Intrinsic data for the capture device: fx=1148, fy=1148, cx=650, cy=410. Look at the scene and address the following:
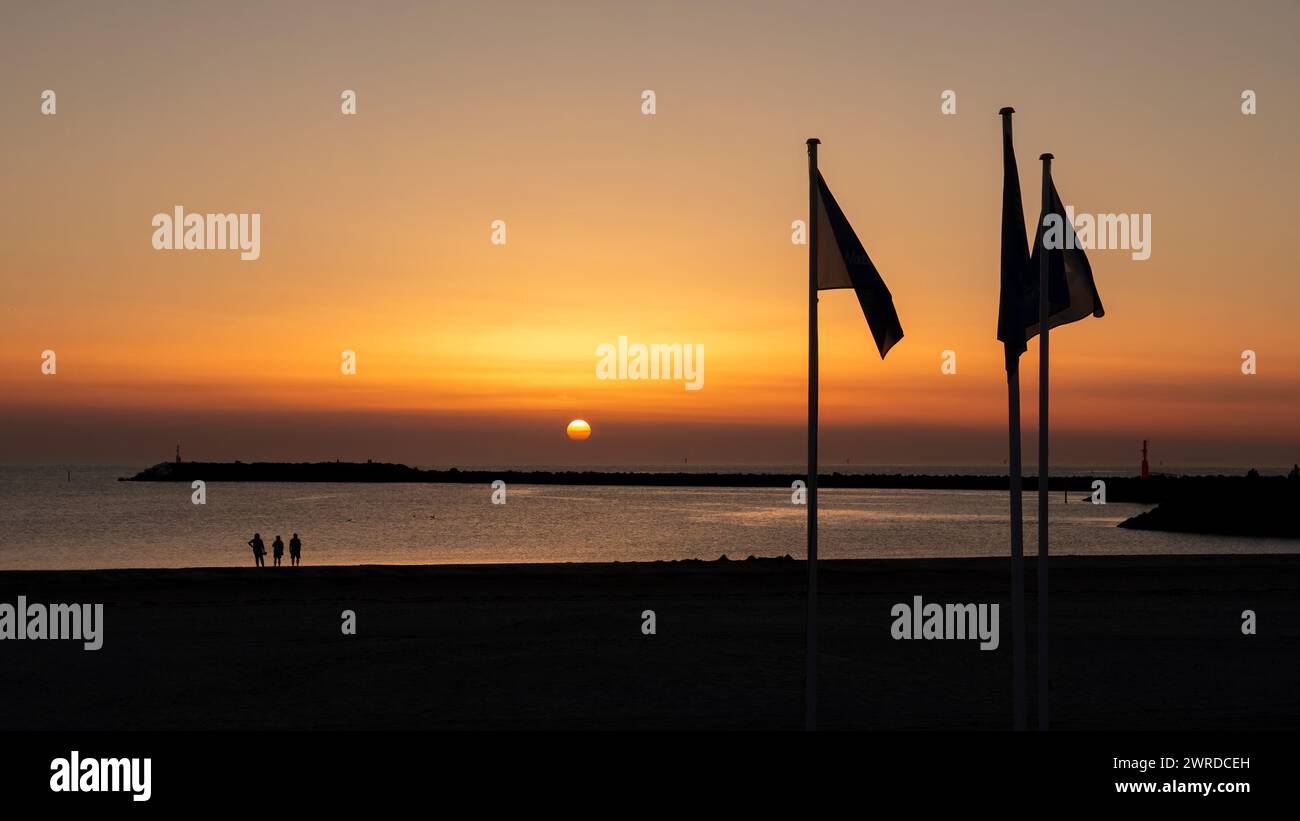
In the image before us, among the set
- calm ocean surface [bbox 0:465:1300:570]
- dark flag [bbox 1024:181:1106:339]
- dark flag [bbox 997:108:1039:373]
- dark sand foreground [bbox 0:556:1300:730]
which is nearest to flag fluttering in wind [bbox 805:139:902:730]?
dark flag [bbox 997:108:1039:373]

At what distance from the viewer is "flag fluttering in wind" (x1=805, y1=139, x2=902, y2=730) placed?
13.4 metres

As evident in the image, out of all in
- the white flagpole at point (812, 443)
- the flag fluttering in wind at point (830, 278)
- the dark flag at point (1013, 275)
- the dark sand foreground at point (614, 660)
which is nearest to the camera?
the white flagpole at point (812, 443)

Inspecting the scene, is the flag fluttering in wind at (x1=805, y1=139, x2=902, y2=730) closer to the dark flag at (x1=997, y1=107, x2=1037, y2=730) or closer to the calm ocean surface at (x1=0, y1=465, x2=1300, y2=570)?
the dark flag at (x1=997, y1=107, x2=1037, y2=730)

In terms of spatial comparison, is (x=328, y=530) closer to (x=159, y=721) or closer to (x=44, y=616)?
(x=44, y=616)

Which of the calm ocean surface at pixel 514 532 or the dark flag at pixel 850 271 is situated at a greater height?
the dark flag at pixel 850 271

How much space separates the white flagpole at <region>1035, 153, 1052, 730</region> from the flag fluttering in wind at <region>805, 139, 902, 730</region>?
1.74m

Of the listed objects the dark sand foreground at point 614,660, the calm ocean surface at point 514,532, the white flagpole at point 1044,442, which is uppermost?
the white flagpole at point 1044,442

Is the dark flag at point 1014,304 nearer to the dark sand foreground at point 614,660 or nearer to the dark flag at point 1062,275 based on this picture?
the dark flag at point 1062,275

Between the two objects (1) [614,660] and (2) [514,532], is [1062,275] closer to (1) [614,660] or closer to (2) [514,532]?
(1) [614,660]

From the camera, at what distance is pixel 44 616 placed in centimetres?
2752

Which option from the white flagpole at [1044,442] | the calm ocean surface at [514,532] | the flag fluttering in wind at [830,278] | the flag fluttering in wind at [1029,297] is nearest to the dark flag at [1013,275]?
the flag fluttering in wind at [1029,297]

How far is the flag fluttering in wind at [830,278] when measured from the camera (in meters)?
13.4
